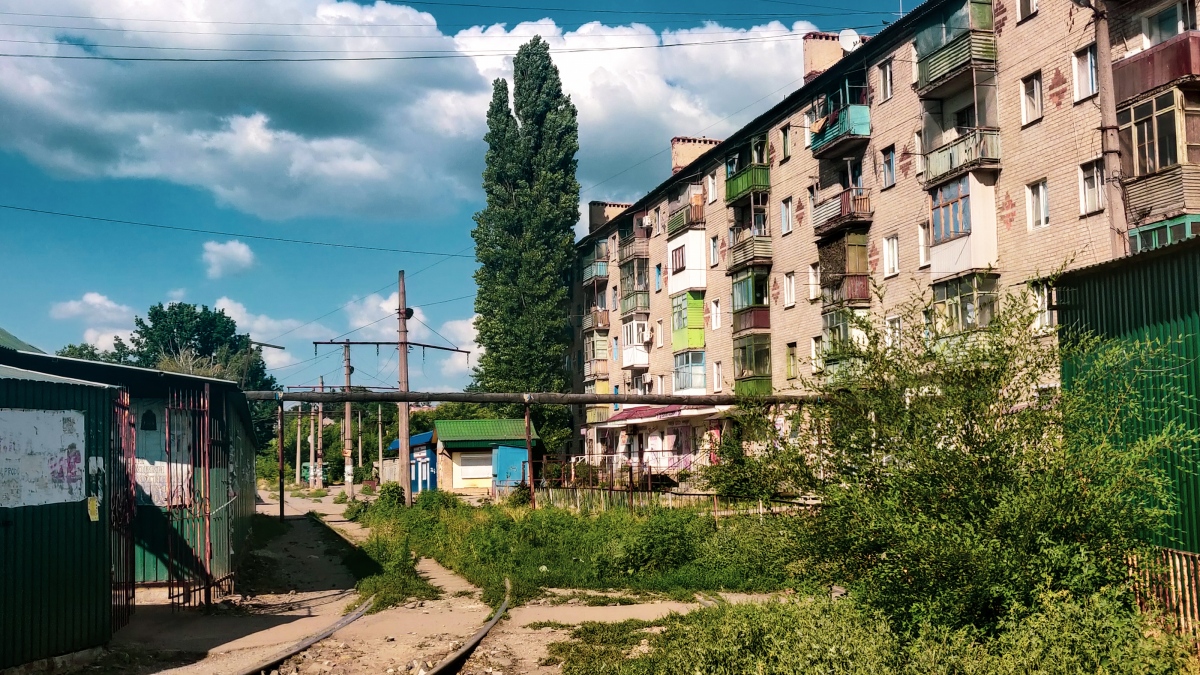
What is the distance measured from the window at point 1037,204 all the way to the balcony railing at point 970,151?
1.32 metres

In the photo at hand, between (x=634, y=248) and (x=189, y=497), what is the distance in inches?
1533

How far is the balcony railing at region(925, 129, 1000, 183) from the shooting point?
26.7 metres

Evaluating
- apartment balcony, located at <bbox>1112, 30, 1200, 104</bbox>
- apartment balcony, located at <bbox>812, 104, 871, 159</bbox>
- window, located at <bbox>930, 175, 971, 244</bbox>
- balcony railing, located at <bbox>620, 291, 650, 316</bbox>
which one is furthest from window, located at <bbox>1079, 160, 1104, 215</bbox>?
balcony railing, located at <bbox>620, 291, 650, 316</bbox>

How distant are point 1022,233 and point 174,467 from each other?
20.8 m

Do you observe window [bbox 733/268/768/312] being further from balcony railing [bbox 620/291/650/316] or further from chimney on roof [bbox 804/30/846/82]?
balcony railing [bbox 620/291/650/316]

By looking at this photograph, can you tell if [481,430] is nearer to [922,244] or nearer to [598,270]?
[598,270]

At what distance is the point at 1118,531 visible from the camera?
9.09 metres

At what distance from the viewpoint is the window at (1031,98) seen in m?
25.6

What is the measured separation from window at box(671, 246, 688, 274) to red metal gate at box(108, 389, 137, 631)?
35.0 metres

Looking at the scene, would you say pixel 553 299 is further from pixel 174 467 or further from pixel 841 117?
pixel 174 467

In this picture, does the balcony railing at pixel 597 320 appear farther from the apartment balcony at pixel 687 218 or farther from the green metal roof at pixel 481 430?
the apartment balcony at pixel 687 218

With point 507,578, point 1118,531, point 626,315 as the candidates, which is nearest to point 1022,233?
point 507,578

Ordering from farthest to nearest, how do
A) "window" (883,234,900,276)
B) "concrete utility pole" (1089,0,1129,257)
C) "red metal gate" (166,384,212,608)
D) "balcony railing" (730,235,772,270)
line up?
"balcony railing" (730,235,772,270), "window" (883,234,900,276), "concrete utility pole" (1089,0,1129,257), "red metal gate" (166,384,212,608)

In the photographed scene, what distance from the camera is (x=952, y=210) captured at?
27.9 m
